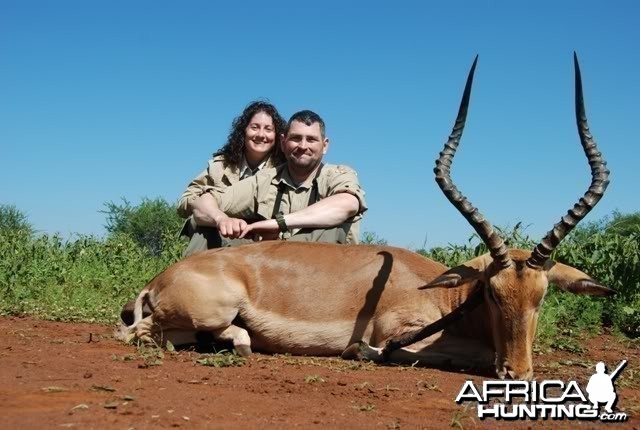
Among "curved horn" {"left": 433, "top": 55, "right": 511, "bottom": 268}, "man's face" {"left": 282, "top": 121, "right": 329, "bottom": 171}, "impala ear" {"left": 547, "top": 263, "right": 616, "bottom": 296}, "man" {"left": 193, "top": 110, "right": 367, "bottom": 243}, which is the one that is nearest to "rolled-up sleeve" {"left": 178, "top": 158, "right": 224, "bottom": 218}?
"man" {"left": 193, "top": 110, "right": 367, "bottom": 243}

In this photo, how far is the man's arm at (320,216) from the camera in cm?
745

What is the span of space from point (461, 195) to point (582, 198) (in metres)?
0.89

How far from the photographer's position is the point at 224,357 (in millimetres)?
5957

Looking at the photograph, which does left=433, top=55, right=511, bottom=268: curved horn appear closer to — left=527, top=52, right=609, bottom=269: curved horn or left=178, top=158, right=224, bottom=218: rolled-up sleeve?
left=527, top=52, right=609, bottom=269: curved horn

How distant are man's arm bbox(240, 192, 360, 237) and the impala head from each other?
5.23 feet

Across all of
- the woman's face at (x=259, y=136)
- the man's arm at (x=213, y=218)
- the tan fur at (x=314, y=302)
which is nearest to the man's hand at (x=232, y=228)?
the man's arm at (x=213, y=218)

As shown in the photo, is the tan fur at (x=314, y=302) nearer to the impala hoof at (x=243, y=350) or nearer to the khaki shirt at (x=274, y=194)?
the impala hoof at (x=243, y=350)

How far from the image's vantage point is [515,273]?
5.63 metres

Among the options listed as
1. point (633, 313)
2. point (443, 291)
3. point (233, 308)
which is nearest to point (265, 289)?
point (233, 308)

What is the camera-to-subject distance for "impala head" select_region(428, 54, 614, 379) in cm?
543

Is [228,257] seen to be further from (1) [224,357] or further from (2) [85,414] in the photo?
(2) [85,414]

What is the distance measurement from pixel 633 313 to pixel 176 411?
6.52m

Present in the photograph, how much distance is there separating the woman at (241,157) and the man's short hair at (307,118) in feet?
2.35

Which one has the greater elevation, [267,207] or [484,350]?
[267,207]
